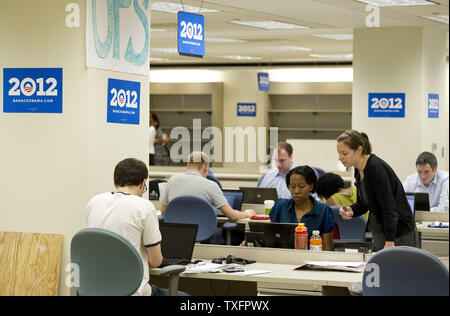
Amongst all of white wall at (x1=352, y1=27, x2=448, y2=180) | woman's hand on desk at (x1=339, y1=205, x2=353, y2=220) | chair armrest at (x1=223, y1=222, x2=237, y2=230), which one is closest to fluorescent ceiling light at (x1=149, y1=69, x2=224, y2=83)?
white wall at (x1=352, y1=27, x2=448, y2=180)

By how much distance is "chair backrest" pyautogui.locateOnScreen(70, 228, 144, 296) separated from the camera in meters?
4.09

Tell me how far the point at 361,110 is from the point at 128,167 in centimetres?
678

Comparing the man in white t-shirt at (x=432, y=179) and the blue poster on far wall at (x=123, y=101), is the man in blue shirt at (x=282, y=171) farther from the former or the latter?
the blue poster on far wall at (x=123, y=101)

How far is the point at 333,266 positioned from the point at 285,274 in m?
0.34

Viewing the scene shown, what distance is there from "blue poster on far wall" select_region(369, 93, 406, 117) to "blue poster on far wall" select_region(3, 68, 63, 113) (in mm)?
6492

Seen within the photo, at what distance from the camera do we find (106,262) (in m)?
4.13

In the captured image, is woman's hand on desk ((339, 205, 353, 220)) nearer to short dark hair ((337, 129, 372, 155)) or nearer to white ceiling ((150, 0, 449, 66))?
short dark hair ((337, 129, 372, 155))

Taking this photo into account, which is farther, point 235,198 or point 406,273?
point 235,198

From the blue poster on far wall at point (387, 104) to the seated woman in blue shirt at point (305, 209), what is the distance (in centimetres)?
527

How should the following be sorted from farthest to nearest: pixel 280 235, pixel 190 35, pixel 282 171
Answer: pixel 282 171 → pixel 190 35 → pixel 280 235

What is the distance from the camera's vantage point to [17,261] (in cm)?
516

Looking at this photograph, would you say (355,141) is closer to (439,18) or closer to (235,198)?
(235,198)

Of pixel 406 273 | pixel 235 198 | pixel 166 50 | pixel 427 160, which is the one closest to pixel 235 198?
pixel 235 198

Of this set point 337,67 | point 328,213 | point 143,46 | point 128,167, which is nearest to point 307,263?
point 328,213
